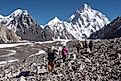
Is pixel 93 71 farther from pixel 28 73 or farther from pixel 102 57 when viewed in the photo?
pixel 28 73

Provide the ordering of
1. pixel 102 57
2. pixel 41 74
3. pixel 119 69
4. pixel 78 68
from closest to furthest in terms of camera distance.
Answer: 1. pixel 119 69
2. pixel 78 68
3. pixel 41 74
4. pixel 102 57

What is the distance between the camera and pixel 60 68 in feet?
100.0

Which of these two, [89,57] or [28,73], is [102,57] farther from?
[28,73]

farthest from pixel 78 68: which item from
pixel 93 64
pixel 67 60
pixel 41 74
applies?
pixel 67 60

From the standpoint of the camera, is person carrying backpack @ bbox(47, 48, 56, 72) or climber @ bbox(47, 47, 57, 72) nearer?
person carrying backpack @ bbox(47, 48, 56, 72)

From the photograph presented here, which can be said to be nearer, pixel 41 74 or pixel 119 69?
pixel 119 69

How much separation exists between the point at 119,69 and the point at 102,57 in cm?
659

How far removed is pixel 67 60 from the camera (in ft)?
111

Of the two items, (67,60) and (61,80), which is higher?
(67,60)

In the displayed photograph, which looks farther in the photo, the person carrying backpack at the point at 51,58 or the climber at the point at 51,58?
the climber at the point at 51,58

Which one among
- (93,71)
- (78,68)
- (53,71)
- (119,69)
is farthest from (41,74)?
(119,69)

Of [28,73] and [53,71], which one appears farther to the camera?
[28,73]

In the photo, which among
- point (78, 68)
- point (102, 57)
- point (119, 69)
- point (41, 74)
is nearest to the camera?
point (119, 69)

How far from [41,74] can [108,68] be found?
653cm
